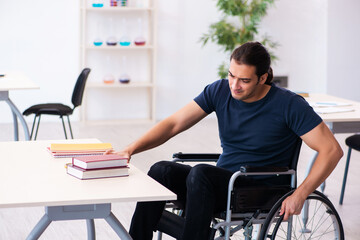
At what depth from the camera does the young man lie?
232cm

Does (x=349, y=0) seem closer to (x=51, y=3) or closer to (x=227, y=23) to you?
(x=227, y=23)

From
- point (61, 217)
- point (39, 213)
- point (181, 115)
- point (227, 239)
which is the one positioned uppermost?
point (181, 115)

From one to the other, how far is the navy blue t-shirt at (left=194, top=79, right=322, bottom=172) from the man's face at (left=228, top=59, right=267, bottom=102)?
0.08 m

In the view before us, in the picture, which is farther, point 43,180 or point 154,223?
point 154,223

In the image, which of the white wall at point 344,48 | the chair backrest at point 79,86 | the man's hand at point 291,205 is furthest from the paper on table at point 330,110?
the white wall at point 344,48

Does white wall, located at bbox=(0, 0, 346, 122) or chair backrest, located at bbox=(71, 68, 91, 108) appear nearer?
chair backrest, located at bbox=(71, 68, 91, 108)

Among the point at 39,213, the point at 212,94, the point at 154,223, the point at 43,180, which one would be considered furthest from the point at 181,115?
the point at 39,213

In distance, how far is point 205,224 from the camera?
2.29m

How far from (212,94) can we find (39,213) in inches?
61.7

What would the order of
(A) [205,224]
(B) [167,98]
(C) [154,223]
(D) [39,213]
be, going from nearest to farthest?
1. (A) [205,224]
2. (C) [154,223]
3. (D) [39,213]
4. (B) [167,98]

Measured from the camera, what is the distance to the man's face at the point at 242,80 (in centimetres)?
244

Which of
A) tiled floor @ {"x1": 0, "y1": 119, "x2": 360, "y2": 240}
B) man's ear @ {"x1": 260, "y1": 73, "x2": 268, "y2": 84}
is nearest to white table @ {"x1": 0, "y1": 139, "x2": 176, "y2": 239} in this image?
man's ear @ {"x1": 260, "y1": 73, "x2": 268, "y2": 84}

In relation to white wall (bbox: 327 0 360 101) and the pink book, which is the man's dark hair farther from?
white wall (bbox: 327 0 360 101)

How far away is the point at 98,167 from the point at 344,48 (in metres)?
5.81
